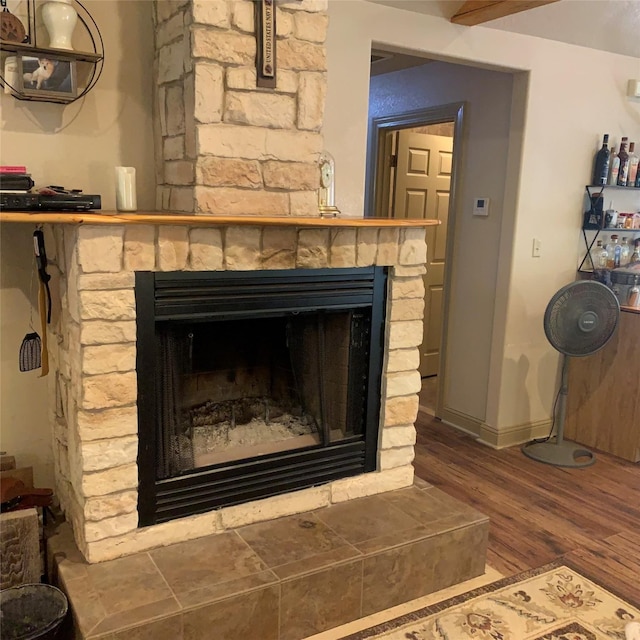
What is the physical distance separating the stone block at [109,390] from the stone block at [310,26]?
1305 mm

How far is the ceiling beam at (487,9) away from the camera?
2771 mm

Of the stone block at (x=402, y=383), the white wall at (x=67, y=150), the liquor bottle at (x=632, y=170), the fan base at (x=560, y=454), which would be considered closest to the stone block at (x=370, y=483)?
the stone block at (x=402, y=383)

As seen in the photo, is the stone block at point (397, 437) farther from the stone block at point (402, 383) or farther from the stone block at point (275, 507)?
the stone block at point (275, 507)

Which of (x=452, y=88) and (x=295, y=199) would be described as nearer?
(x=295, y=199)

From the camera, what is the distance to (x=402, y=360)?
2590 millimetres

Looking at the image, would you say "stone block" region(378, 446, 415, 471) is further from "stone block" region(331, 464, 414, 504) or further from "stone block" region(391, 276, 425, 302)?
"stone block" region(391, 276, 425, 302)

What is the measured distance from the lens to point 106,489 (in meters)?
2.05

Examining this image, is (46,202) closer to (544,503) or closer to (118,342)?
(118,342)

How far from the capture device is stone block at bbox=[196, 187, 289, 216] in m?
2.13

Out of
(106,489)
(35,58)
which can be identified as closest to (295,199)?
(35,58)

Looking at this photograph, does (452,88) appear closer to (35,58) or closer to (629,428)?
(629,428)

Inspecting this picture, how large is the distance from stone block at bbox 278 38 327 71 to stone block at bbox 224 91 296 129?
11 centimetres

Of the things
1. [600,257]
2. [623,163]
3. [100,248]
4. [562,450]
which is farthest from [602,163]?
[100,248]

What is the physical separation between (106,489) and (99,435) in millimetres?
184
